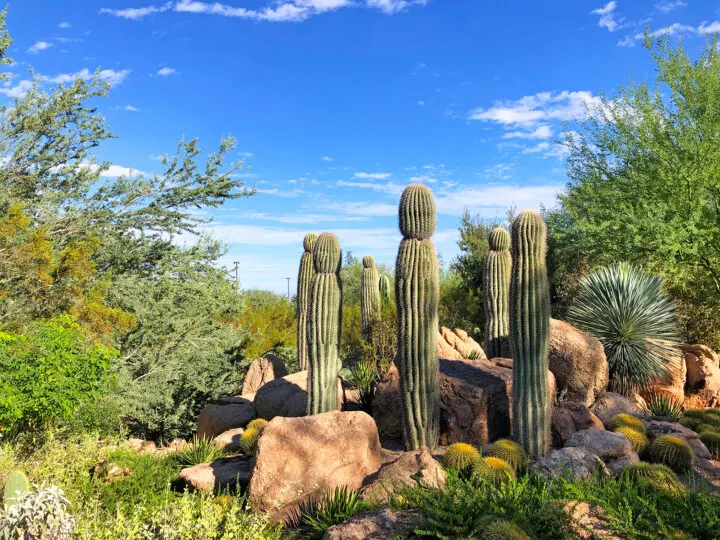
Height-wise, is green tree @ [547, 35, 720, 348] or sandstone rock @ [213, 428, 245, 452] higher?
green tree @ [547, 35, 720, 348]

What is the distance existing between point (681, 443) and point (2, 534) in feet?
24.5

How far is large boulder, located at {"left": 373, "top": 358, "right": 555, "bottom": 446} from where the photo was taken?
796cm

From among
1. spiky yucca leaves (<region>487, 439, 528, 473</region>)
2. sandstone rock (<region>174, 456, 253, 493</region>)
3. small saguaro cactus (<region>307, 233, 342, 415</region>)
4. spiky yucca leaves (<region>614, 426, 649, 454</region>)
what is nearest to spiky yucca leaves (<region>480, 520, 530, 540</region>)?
spiky yucca leaves (<region>487, 439, 528, 473</region>)

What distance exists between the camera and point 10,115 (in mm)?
12859

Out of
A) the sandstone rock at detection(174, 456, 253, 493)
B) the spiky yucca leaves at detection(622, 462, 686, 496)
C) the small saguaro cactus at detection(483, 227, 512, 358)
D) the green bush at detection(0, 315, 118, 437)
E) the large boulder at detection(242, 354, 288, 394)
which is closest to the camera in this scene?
the spiky yucca leaves at detection(622, 462, 686, 496)

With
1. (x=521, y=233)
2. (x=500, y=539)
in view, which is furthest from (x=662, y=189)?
(x=500, y=539)

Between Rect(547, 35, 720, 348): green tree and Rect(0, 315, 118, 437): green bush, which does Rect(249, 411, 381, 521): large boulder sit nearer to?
Rect(0, 315, 118, 437): green bush

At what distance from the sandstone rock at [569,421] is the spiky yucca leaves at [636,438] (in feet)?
1.78

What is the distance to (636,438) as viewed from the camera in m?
7.39

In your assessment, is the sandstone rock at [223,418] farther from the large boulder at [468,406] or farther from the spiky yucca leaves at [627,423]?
the spiky yucca leaves at [627,423]

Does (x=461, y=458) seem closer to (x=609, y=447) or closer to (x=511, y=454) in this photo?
(x=511, y=454)

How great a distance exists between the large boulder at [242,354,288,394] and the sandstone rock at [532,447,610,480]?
21.0 feet

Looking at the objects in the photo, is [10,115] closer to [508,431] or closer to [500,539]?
[508,431]

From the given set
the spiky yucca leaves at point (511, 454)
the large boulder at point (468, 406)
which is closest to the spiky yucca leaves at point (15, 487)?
the large boulder at point (468, 406)
